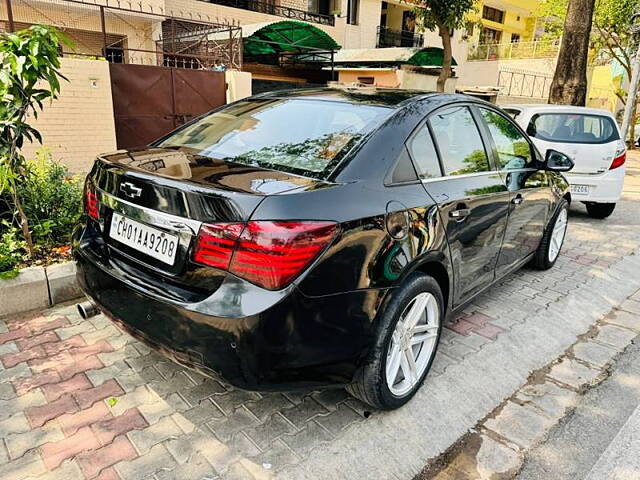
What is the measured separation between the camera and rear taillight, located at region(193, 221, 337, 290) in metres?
1.91

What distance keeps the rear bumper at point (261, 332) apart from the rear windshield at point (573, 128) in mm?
5703

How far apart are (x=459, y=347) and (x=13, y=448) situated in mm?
2598

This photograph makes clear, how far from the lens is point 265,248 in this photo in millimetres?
1902

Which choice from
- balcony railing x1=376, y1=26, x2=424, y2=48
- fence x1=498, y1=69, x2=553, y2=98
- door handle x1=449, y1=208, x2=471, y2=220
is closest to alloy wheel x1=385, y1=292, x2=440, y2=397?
door handle x1=449, y1=208, x2=471, y2=220

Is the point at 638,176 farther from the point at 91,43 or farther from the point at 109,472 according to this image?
the point at 91,43

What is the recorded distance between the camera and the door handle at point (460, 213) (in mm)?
2805

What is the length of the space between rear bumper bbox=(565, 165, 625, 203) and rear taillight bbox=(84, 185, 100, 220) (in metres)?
6.11

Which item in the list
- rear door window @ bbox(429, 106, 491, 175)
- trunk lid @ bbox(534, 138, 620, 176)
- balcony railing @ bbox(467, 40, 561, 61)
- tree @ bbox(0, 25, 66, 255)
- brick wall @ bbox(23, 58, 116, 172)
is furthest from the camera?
balcony railing @ bbox(467, 40, 561, 61)

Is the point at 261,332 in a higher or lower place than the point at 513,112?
lower

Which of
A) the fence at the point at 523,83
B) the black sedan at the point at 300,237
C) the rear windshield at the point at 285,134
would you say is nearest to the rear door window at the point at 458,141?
the black sedan at the point at 300,237

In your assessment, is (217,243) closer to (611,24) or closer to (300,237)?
(300,237)

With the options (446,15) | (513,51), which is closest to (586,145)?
(446,15)

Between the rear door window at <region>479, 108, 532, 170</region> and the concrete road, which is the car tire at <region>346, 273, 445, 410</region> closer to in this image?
the concrete road

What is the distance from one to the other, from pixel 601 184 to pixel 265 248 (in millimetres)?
6225
